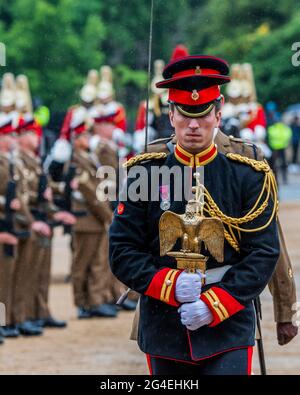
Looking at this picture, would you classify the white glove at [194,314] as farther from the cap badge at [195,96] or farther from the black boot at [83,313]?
the black boot at [83,313]

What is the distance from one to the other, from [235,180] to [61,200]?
788 cm

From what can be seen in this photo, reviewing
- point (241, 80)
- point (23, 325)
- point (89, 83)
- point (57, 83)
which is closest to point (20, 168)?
point (23, 325)

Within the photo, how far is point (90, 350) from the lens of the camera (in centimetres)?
1118

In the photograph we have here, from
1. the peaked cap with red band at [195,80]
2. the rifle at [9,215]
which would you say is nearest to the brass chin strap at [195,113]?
the peaked cap with red band at [195,80]

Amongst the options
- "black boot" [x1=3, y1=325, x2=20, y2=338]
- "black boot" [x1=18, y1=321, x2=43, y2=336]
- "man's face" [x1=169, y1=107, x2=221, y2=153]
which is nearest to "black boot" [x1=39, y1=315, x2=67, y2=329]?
"black boot" [x1=18, y1=321, x2=43, y2=336]

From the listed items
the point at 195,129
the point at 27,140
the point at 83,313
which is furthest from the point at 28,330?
the point at 195,129

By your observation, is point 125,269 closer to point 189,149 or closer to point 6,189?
point 189,149

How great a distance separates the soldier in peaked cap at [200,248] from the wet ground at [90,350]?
138 inches

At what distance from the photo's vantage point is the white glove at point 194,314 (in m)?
5.84

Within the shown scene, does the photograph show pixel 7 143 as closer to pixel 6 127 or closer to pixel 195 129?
pixel 6 127

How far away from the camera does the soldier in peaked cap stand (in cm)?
595

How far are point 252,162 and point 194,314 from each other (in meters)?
0.73

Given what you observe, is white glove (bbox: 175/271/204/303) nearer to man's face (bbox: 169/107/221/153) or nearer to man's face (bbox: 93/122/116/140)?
man's face (bbox: 169/107/221/153)

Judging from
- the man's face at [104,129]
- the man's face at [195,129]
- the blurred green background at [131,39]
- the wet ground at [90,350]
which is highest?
the blurred green background at [131,39]
